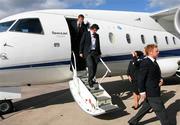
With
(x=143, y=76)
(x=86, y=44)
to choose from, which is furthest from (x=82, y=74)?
(x=143, y=76)

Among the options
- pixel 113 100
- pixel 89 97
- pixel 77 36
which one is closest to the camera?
pixel 89 97

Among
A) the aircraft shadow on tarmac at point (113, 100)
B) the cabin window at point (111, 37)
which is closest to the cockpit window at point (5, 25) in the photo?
the aircraft shadow on tarmac at point (113, 100)

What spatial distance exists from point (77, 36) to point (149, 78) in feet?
15.3

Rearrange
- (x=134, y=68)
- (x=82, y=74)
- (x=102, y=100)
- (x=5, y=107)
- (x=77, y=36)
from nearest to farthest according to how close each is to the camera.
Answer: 1. (x=102, y=100)
2. (x=134, y=68)
3. (x=5, y=107)
4. (x=82, y=74)
5. (x=77, y=36)

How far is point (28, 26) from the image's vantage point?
11078 mm

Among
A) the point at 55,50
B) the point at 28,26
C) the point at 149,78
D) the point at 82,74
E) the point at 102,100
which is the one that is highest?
the point at 28,26

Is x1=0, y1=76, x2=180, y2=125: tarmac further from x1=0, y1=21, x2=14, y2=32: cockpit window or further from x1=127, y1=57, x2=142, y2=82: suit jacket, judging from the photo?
x1=0, y1=21, x2=14, y2=32: cockpit window

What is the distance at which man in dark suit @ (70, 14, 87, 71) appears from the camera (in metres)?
11.6

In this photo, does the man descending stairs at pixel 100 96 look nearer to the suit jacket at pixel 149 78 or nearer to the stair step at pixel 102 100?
the stair step at pixel 102 100

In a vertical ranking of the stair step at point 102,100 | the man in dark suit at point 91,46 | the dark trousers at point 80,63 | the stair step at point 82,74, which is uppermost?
the man in dark suit at point 91,46

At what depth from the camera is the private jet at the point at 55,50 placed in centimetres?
1039

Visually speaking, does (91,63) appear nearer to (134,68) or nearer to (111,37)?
(134,68)

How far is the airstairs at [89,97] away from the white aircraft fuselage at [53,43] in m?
0.63

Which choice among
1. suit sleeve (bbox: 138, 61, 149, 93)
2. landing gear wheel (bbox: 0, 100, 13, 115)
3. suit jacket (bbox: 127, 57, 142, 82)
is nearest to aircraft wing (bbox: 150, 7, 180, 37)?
suit jacket (bbox: 127, 57, 142, 82)
